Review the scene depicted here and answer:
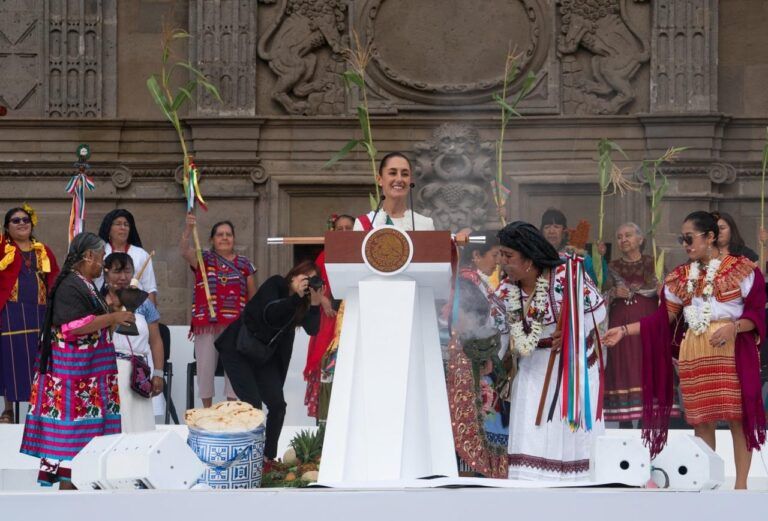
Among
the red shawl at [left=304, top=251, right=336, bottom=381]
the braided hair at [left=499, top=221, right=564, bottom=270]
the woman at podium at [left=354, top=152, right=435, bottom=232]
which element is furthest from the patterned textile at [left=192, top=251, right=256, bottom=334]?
the braided hair at [left=499, top=221, right=564, bottom=270]

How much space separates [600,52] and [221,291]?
15.5 feet

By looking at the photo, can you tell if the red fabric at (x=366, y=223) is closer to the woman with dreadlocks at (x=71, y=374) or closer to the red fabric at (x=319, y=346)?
the woman with dreadlocks at (x=71, y=374)

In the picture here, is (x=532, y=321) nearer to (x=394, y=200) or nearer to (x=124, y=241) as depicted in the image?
(x=394, y=200)

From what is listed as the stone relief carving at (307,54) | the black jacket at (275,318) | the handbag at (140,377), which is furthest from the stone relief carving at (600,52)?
the handbag at (140,377)

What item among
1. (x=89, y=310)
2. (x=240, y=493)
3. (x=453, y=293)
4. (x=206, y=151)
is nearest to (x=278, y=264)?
(x=206, y=151)

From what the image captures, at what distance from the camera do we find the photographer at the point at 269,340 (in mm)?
8539

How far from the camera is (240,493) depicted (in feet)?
15.6

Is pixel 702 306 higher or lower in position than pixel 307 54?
lower

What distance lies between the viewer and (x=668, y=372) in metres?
7.71

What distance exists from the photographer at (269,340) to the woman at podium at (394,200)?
1.35 meters

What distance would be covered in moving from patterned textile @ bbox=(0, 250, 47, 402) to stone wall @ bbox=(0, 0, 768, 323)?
278cm

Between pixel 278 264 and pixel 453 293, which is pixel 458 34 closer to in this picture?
pixel 278 264

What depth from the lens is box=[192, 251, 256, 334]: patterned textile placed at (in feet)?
33.5

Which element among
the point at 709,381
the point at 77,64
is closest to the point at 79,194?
the point at 77,64
